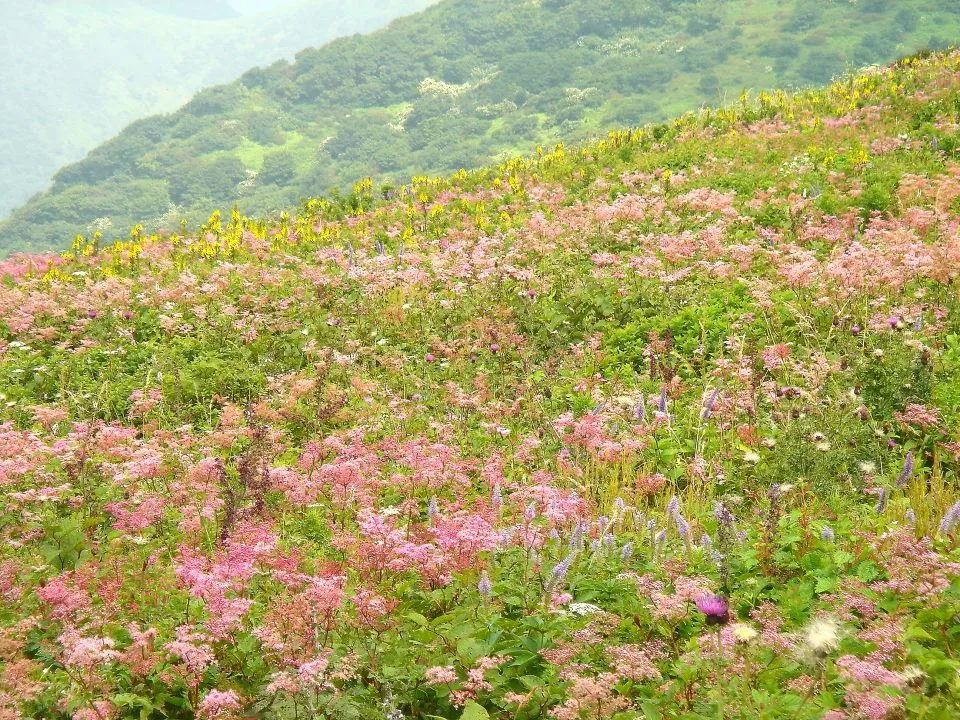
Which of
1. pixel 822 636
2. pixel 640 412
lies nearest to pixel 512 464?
pixel 640 412

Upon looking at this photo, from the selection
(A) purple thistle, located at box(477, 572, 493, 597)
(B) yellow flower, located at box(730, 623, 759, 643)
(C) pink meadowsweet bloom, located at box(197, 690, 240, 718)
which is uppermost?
(C) pink meadowsweet bloom, located at box(197, 690, 240, 718)

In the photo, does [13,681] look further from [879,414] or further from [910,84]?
[910,84]

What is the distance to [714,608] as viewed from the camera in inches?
126

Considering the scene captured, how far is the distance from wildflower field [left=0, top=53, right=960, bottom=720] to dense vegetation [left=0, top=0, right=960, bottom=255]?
224 feet

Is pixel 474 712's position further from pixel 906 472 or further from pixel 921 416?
pixel 921 416

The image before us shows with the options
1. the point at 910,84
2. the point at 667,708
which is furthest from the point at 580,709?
the point at 910,84

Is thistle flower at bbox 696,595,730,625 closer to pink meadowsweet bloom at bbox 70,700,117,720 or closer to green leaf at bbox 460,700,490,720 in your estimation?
green leaf at bbox 460,700,490,720

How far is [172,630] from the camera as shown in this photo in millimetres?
3508

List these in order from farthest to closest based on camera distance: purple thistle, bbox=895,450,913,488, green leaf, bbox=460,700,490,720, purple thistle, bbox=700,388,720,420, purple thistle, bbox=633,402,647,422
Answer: purple thistle, bbox=633,402,647,422, purple thistle, bbox=700,388,720,420, purple thistle, bbox=895,450,913,488, green leaf, bbox=460,700,490,720

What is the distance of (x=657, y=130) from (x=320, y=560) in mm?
14887

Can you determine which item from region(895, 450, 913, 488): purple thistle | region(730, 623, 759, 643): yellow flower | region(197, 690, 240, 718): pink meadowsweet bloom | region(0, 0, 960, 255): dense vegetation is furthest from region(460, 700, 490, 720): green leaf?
region(0, 0, 960, 255): dense vegetation

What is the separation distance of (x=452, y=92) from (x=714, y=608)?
104545 millimetres

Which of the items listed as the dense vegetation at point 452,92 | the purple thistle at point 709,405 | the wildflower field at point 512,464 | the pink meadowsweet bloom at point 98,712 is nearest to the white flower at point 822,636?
the wildflower field at point 512,464

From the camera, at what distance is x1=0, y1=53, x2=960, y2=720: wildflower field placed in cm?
303
